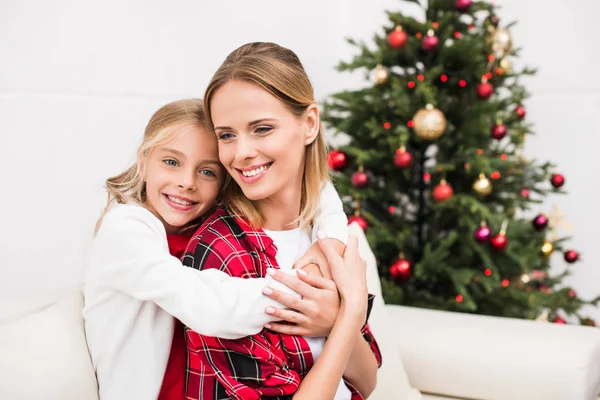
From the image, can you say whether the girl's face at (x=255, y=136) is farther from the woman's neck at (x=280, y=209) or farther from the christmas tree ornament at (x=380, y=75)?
the christmas tree ornament at (x=380, y=75)

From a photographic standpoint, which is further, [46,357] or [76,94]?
[76,94]

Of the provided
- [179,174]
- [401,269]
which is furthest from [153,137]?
[401,269]

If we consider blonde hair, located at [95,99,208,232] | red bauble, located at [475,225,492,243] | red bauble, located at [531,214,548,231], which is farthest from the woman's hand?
red bauble, located at [531,214,548,231]

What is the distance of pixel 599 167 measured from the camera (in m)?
3.17

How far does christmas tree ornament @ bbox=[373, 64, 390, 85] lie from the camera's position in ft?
7.82

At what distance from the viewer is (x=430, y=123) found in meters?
2.24

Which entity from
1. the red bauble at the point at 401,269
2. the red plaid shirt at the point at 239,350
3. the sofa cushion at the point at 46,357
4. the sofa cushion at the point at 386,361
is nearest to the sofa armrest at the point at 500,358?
the sofa cushion at the point at 386,361

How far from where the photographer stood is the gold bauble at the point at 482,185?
2301mm

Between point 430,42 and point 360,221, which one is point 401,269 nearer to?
point 360,221

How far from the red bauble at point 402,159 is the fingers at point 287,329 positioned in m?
1.34

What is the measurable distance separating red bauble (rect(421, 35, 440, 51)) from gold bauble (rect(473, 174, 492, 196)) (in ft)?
1.92

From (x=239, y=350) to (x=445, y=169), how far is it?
1558 mm

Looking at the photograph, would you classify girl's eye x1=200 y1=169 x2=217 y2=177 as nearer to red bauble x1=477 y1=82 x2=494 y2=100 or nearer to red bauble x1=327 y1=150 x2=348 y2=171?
red bauble x1=327 y1=150 x2=348 y2=171

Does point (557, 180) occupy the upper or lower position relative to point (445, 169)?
upper
